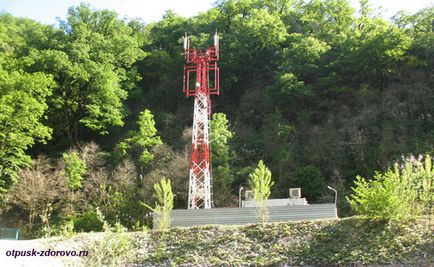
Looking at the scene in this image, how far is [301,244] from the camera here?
35.0 feet

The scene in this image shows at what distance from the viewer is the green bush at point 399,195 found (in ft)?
35.1

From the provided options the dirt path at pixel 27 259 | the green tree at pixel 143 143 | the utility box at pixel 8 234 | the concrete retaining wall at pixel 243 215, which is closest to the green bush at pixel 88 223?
the utility box at pixel 8 234

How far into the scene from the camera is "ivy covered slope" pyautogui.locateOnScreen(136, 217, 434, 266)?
9.77 meters

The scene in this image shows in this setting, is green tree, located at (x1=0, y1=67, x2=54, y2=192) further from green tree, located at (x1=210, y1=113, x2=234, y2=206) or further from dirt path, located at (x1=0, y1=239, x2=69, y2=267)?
dirt path, located at (x1=0, y1=239, x2=69, y2=267)

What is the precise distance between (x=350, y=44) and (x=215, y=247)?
20926 millimetres

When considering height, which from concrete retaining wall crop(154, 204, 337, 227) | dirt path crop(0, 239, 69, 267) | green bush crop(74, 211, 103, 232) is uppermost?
concrete retaining wall crop(154, 204, 337, 227)

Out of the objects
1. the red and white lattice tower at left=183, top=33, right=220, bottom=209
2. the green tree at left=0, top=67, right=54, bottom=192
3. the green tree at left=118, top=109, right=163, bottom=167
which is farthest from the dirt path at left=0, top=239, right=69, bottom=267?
the green tree at left=0, top=67, right=54, bottom=192

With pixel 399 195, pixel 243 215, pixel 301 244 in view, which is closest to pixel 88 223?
pixel 243 215

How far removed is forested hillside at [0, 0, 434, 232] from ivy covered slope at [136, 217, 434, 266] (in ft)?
29.4

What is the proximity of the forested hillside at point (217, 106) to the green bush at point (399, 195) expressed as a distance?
30.5 ft

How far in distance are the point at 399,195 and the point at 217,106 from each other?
22.2 metres

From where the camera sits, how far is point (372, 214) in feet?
36.4

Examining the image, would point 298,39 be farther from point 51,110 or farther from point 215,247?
point 215,247

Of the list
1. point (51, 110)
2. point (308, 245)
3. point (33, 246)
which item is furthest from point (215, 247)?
point (51, 110)
